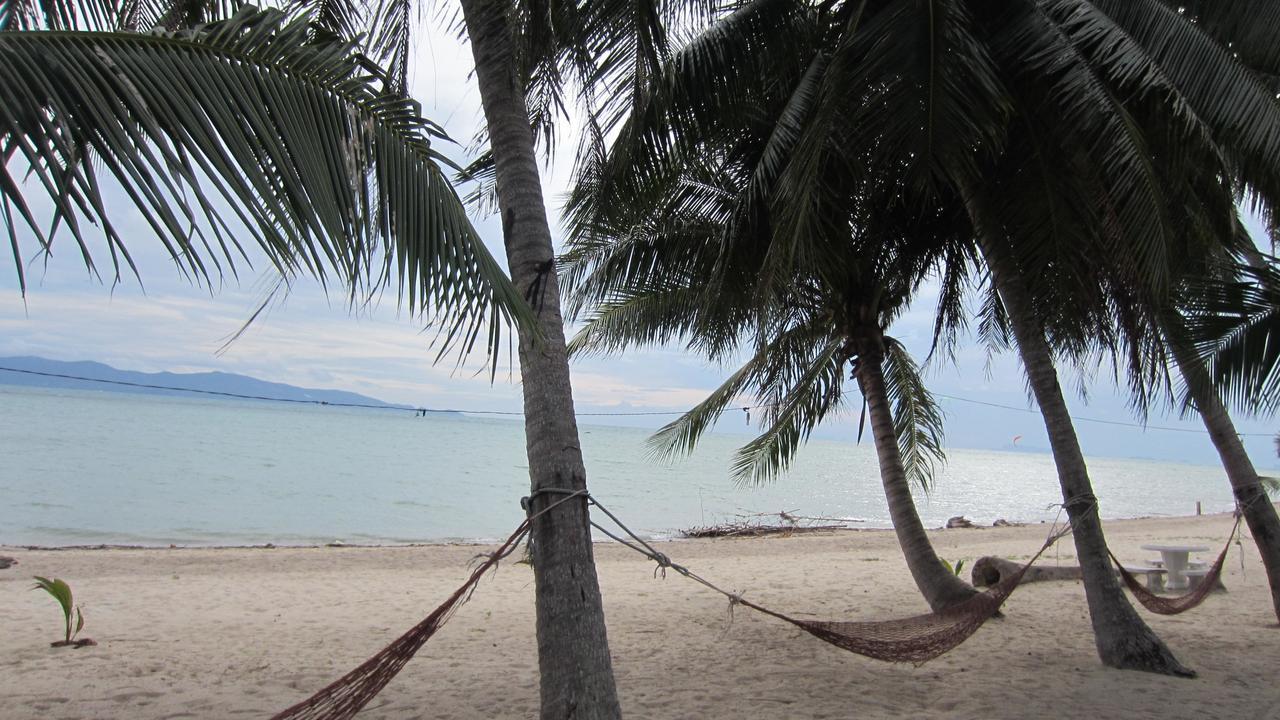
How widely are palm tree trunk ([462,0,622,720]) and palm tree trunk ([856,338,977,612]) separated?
301cm

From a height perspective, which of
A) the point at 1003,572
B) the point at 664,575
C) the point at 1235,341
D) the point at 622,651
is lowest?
the point at 622,651

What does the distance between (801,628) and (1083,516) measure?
1675mm

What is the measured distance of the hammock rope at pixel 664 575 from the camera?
2.51 m

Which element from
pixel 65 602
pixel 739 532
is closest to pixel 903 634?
pixel 65 602

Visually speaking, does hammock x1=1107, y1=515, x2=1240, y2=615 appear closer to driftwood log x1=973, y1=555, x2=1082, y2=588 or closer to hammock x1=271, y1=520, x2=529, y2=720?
driftwood log x1=973, y1=555, x2=1082, y2=588

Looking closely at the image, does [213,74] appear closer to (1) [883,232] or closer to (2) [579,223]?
(2) [579,223]

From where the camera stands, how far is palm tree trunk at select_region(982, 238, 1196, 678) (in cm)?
411

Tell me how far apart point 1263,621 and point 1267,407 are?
6.70ft

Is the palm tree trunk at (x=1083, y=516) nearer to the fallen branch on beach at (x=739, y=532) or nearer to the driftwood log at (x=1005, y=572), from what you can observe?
the driftwood log at (x=1005, y=572)

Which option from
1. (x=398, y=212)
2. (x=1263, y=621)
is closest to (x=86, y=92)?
(x=398, y=212)

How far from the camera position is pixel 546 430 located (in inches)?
113

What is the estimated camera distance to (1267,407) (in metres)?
4.55

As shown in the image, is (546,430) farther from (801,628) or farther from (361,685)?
(801,628)

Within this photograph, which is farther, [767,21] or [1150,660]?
[767,21]
